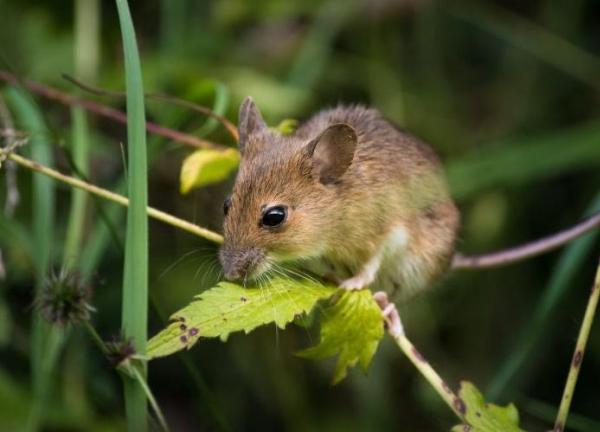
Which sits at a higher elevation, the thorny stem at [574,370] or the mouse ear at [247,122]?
the mouse ear at [247,122]

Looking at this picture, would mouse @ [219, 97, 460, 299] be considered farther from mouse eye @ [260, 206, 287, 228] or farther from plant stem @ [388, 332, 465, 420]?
plant stem @ [388, 332, 465, 420]

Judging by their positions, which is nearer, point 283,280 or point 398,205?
point 283,280

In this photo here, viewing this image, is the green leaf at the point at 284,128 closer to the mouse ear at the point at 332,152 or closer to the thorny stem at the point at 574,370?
the mouse ear at the point at 332,152

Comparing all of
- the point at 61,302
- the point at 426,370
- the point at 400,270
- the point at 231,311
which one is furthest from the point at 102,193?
the point at 400,270

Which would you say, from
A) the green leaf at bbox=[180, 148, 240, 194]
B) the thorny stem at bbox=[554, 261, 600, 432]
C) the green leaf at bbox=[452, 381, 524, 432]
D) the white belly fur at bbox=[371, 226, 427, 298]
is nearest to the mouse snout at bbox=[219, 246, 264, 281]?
the green leaf at bbox=[180, 148, 240, 194]

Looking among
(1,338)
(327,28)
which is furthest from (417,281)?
(327,28)

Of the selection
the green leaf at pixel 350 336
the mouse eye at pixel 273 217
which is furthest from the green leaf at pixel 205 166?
the green leaf at pixel 350 336

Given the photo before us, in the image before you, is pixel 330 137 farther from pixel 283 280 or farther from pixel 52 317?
pixel 52 317
